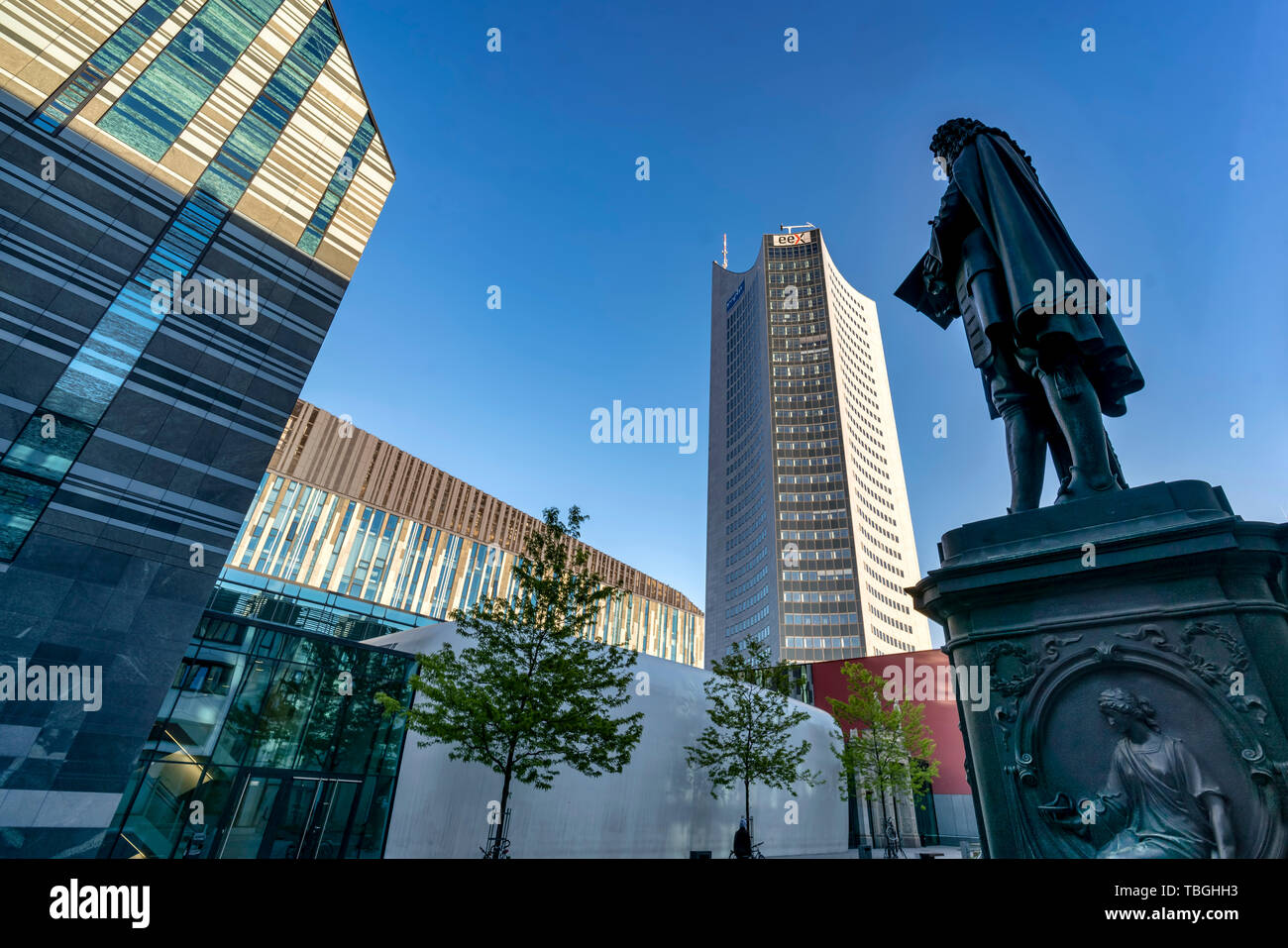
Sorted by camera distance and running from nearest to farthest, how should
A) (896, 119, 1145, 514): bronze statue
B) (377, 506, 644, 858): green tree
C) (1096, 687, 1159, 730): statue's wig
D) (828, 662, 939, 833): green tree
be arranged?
(1096, 687, 1159, 730): statue's wig < (896, 119, 1145, 514): bronze statue < (377, 506, 644, 858): green tree < (828, 662, 939, 833): green tree

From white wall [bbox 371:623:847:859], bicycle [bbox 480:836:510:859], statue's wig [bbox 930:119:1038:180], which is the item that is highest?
statue's wig [bbox 930:119:1038:180]

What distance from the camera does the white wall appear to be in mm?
18938

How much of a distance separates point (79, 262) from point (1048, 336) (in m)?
24.5

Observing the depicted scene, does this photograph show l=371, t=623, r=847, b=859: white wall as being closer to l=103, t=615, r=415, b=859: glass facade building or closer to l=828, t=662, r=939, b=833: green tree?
l=103, t=615, r=415, b=859: glass facade building

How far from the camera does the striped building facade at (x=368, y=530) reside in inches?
2876

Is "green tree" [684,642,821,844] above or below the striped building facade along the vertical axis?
below

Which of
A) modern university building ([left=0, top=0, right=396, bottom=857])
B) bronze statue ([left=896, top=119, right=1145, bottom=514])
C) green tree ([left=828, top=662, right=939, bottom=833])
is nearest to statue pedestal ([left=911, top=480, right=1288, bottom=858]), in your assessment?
bronze statue ([left=896, top=119, right=1145, bottom=514])

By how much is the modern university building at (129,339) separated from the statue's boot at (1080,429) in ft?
67.5

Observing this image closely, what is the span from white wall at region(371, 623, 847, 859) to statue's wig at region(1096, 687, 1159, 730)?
19678 millimetres

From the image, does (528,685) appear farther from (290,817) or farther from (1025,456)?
(1025,456)

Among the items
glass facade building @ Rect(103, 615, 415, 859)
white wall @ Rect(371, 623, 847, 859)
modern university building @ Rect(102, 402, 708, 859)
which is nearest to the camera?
glass facade building @ Rect(103, 615, 415, 859)

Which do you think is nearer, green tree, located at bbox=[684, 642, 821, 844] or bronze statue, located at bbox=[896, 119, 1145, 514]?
bronze statue, located at bbox=[896, 119, 1145, 514]
